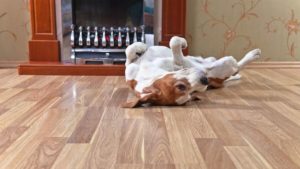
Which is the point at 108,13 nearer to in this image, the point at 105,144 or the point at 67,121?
the point at 67,121

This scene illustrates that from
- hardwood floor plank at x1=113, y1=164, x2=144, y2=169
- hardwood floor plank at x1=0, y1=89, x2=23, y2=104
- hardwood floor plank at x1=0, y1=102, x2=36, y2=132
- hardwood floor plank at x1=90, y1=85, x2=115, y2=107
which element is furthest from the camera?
hardwood floor plank at x1=0, y1=89, x2=23, y2=104

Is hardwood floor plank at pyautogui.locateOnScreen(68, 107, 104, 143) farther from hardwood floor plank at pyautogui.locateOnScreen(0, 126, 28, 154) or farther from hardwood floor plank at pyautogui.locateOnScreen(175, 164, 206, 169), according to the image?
hardwood floor plank at pyautogui.locateOnScreen(175, 164, 206, 169)

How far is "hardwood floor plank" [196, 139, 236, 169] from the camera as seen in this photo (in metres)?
1.04

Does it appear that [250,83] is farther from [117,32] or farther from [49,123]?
[49,123]

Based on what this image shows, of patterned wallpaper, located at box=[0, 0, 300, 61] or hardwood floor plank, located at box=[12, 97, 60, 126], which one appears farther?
patterned wallpaper, located at box=[0, 0, 300, 61]

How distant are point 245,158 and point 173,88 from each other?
62 cm

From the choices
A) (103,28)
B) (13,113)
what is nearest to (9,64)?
(103,28)

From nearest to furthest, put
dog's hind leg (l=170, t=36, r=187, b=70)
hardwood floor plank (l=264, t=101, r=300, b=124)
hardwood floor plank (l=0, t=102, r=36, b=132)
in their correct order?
1. hardwood floor plank (l=0, t=102, r=36, b=132)
2. hardwood floor plank (l=264, t=101, r=300, b=124)
3. dog's hind leg (l=170, t=36, r=187, b=70)

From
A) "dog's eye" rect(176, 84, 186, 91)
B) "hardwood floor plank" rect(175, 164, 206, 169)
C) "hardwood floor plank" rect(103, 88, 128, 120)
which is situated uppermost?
"dog's eye" rect(176, 84, 186, 91)

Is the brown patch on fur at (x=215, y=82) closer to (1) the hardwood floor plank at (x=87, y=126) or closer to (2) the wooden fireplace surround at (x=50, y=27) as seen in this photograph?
(1) the hardwood floor plank at (x=87, y=126)

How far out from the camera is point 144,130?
1.35m

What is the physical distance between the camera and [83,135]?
1.29 meters

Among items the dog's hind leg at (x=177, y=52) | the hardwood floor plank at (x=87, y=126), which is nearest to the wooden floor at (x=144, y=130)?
the hardwood floor plank at (x=87, y=126)

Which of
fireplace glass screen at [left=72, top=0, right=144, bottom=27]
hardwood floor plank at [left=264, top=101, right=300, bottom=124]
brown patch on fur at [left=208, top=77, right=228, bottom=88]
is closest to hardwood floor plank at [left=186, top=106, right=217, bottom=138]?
hardwood floor plank at [left=264, top=101, right=300, bottom=124]
